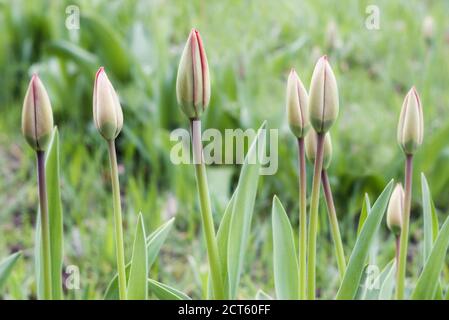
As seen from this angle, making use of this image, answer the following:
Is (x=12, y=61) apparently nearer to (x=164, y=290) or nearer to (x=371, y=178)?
(x=371, y=178)

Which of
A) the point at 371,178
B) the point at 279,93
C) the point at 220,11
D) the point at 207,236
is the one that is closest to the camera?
the point at 207,236

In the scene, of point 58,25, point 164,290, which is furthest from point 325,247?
point 58,25

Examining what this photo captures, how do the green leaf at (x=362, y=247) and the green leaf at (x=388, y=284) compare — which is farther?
the green leaf at (x=388, y=284)

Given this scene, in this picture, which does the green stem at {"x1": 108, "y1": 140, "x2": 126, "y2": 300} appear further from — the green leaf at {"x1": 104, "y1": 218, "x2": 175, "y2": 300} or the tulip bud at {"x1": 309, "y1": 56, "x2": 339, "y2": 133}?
the tulip bud at {"x1": 309, "y1": 56, "x2": 339, "y2": 133}

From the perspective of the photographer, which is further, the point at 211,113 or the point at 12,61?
the point at 12,61
